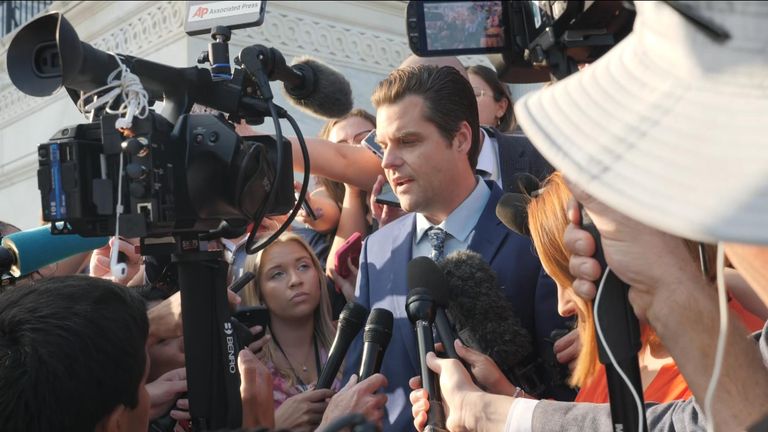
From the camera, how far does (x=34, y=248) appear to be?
2283 mm

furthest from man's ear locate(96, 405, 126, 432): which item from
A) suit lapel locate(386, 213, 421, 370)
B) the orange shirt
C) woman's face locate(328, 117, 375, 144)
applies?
woman's face locate(328, 117, 375, 144)

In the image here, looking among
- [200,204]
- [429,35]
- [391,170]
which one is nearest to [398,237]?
[391,170]

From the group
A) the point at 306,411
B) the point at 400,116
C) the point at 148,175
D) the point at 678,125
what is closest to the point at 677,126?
the point at 678,125

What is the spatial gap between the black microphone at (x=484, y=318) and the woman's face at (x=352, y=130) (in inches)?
67.1

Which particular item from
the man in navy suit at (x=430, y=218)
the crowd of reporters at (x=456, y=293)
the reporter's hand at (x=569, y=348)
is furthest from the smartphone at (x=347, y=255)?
the reporter's hand at (x=569, y=348)

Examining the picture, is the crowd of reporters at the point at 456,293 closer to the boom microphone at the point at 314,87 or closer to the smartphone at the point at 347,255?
the smartphone at the point at 347,255

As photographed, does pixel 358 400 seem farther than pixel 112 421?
Yes

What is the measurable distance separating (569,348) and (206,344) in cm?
92

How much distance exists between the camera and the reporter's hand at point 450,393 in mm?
1923

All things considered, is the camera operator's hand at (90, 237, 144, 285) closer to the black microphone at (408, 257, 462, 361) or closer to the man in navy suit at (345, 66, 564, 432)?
the man in navy suit at (345, 66, 564, 432)

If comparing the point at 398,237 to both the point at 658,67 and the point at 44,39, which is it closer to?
the point at 44,39

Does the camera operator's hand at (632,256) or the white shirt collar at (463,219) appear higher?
the camera operator's hand at (632,256)

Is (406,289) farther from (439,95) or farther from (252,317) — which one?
(439,95)

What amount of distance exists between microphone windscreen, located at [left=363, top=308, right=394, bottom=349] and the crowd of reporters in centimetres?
9
